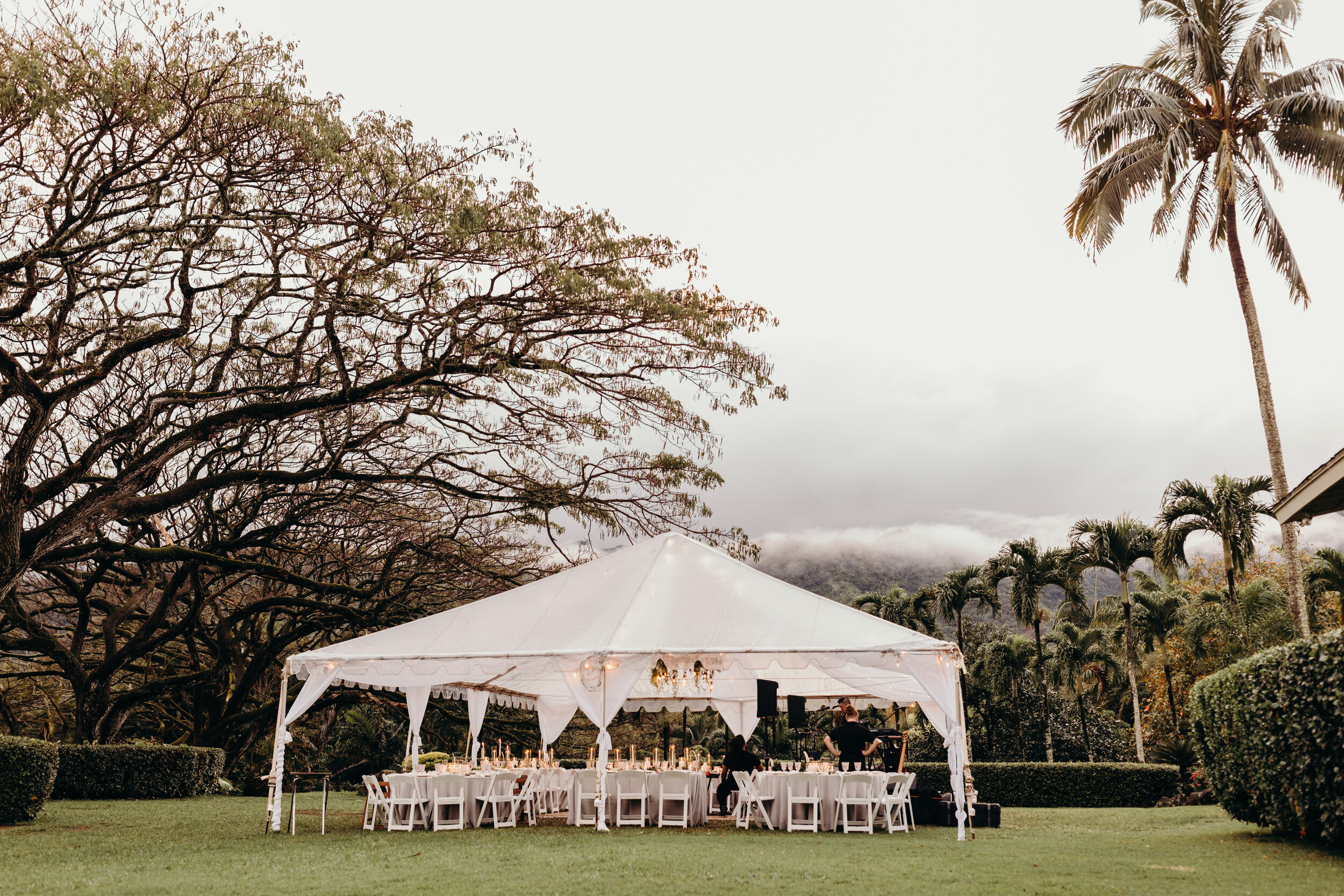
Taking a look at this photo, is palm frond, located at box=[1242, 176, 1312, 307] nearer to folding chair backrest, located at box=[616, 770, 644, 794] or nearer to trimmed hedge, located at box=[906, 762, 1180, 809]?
trimmed hedge, located at box=[906, 762, 1180, 809]

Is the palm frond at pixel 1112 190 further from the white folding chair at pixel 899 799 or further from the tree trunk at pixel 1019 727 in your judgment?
the tree trunk at pixel 1019 727

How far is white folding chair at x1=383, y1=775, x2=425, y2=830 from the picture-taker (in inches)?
459

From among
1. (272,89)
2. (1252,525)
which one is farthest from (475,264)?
(1252,525)

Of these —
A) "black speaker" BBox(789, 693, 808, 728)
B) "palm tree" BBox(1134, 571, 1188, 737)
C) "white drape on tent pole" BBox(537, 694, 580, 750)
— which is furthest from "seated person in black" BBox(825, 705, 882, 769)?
"palm tree" BBox(1134, 571, 1188, 737)

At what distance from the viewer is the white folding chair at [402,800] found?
1166 centimetres

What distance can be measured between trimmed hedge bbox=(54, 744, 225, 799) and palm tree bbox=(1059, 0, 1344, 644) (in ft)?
63.7

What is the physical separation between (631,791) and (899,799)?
3330 millimetres

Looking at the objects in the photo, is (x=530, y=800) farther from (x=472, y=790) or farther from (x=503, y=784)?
(x=472, y=790)

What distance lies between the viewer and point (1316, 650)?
23.3 ft

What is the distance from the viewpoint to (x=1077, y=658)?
28.3 m

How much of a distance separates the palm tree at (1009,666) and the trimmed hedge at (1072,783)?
6.85 m

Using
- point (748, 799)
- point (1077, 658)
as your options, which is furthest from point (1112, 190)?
point (1077, 658)

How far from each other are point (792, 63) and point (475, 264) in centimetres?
530

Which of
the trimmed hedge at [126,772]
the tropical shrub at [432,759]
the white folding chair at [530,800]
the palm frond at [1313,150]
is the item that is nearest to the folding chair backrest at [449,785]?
the white folding chair at [530,800]
